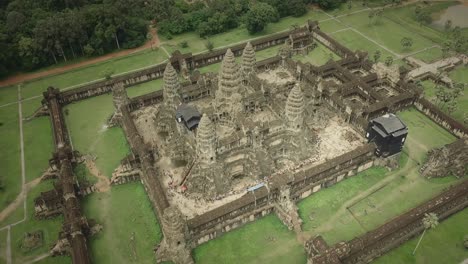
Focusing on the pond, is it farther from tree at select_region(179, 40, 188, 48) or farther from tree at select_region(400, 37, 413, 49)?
tree at select_region(179, 40, 188, 48)

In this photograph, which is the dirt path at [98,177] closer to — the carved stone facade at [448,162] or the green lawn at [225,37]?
the green lawn at [225,37]

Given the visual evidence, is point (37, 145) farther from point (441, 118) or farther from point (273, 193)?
point (441, 118)

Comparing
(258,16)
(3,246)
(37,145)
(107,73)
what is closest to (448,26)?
(258,16)

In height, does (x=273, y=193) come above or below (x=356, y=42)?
below

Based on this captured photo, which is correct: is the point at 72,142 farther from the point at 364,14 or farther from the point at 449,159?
the point at 364,14

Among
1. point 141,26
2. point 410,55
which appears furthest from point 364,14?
point 141,26

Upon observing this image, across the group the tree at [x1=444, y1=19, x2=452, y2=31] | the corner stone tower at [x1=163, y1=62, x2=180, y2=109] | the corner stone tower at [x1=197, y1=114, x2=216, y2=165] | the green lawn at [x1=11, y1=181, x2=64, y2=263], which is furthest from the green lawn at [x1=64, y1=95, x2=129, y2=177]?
the tree at [x1=444, y1=19, x2=452, y2=31]

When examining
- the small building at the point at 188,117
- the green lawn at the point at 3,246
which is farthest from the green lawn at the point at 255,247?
the green lawn at the point at 3,246
